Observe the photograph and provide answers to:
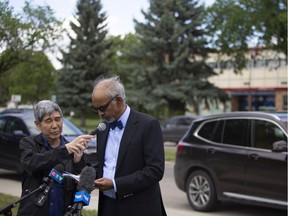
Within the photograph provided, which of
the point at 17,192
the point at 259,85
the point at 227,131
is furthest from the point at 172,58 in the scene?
the point at 227,131

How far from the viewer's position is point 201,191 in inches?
369

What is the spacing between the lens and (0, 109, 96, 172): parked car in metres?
12.3

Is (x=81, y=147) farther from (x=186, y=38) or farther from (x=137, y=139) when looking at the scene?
(x=186, y=38)

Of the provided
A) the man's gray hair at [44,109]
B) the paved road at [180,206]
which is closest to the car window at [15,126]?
the paved road at [180,206]

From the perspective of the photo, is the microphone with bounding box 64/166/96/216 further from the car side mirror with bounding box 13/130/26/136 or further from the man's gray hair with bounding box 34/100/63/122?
the car side mirror with bounding box 13/130/26/136

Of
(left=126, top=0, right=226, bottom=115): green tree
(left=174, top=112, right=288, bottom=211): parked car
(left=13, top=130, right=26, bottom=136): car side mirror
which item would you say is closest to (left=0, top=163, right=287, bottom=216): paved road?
(left=174, top=112, right=288, bottom=211): parked car

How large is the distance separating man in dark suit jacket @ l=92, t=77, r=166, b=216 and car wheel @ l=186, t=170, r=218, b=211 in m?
5.50

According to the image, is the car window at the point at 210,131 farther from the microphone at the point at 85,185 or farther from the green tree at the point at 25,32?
the microphone at the point at 85,185

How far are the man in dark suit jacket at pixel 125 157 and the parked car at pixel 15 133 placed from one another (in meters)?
8.19

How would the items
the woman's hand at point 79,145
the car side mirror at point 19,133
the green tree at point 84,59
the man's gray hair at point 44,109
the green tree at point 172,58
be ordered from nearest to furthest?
the woman's hand at point 79,145 → the man's gray hair at point 44,109 → the car side mirror at point 19,133 → the green tree at point 172,58 → the green tree at point 84,59

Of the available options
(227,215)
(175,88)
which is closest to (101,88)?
(227,215)

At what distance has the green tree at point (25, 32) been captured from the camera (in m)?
9.02

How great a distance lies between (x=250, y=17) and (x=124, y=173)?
26.6 m

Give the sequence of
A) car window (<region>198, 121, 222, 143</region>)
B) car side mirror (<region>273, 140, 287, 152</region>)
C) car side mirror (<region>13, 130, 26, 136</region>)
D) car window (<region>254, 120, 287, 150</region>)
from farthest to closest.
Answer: car side mirror (<region>13, 130, 26, 136</region>)
car window (<region>198, 121, 222, 143</region>)
car window (<region>254, 120, 287, 150</region>)
car side mirror (<region>273, 140, 287, 152</region>)
